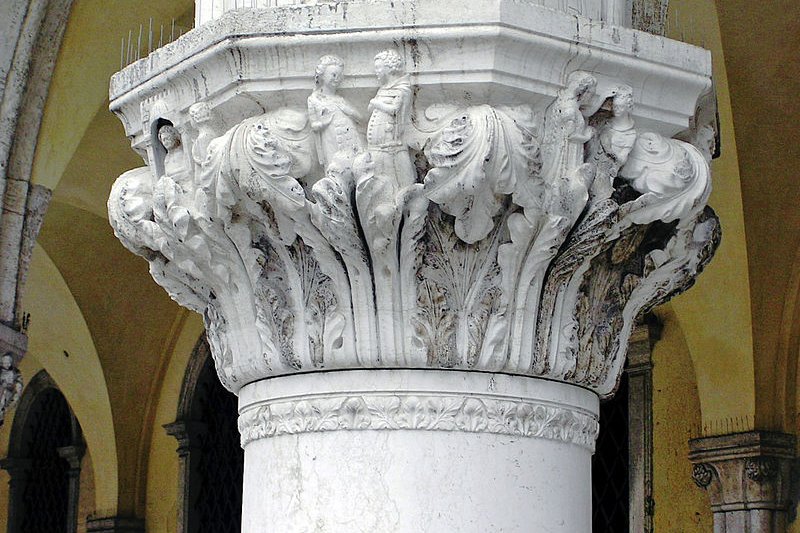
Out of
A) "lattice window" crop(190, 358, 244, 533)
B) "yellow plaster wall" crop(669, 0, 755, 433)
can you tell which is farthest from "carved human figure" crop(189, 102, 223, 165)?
"lattice window" crop(190, 358, 244, 533)

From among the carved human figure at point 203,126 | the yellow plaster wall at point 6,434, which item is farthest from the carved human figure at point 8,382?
the yellow plaster wall at point 6,434

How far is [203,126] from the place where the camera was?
10.2ft

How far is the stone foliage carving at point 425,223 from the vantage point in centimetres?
290

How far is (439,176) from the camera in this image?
287cm

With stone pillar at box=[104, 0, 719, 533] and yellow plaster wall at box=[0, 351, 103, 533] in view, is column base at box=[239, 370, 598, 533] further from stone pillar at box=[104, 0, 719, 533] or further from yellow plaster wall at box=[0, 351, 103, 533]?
yellow plaster wall at box=[0, 351, 103, 533]

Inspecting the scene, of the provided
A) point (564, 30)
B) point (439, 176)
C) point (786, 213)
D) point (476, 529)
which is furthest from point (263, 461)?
point (786, 213)

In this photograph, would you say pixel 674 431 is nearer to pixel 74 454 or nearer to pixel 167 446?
pixel 167 446

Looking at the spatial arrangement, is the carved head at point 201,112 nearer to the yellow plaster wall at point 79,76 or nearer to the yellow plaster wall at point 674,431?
the yellow plaster wall at point 79,76

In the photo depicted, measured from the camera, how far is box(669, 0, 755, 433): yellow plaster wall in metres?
7.30

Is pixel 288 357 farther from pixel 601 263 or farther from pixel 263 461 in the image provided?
pixel 601 263

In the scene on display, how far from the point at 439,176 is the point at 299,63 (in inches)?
13.9

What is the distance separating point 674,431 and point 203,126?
5.27 m

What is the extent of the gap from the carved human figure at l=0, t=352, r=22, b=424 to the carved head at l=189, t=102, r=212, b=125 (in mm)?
3605

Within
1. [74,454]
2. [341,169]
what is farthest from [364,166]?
[74,454]
